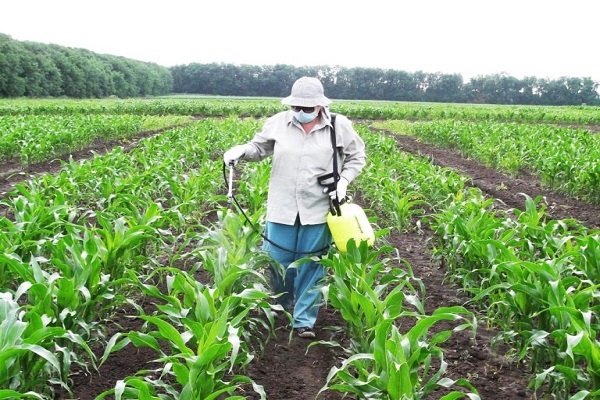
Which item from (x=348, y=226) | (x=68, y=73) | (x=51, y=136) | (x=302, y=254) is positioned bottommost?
(x=51, y=136)

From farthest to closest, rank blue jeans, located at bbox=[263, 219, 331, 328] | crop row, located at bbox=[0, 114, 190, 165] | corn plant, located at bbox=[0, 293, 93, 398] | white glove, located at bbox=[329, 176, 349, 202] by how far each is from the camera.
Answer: crop row, located at bbox=[0, 114, 190, 165] < blue jeans, located at bbox=[263, 219, 331, 328] < white glove, located at bbox=[329, 176, 349, 202] < corn plant, located at bbox=[0, 293, 93, 398]

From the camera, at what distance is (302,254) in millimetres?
4215

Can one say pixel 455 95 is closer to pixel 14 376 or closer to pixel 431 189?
pixel 431 189

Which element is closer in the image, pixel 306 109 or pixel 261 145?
pixel 306 109

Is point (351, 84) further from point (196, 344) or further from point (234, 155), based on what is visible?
point (196, 344)

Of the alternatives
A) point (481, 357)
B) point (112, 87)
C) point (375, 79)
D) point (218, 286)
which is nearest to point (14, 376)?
point (218, 286)

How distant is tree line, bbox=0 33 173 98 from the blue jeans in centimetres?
5013

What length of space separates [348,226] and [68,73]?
61077 mm

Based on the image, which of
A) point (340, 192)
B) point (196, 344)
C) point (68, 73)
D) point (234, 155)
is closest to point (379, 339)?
point (196, 344)

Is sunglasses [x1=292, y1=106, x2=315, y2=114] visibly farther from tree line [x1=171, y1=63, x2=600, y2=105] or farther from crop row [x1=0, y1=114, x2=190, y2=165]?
tree line [x1=171, y1=63, x2=600, y2=105]

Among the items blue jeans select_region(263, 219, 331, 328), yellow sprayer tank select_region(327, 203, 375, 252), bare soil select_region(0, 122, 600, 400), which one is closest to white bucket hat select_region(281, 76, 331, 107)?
yellow sprayer tank select_region(327, 203, 375, 252)

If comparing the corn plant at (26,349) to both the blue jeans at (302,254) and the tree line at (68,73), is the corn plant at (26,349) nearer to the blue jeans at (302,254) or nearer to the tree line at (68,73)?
the blue jeans at (302,254)

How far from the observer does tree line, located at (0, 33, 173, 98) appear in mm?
49312

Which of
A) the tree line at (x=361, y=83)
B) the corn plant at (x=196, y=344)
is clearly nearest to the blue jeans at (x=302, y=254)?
the corn plant at (x=196, y=344)
